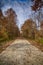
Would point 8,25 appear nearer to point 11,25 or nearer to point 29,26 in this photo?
point 11,25

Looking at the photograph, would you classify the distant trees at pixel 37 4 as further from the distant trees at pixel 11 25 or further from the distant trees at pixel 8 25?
the distant trees at pixel 11 25

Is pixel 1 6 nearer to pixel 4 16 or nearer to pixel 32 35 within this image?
pixel 4 16

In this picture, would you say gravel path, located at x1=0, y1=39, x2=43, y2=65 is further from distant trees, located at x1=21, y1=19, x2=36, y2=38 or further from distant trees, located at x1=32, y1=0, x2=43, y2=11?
distant trees, located at x1=32, y1=0, x2=43, y2=11

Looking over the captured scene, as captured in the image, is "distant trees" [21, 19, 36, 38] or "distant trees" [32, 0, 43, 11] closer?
"distant trees" [32, 0, 43, 11]

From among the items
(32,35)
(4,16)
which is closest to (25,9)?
(4,16)

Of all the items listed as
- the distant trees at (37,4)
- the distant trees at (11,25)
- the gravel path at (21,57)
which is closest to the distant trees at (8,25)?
the distant trees at (11,25)

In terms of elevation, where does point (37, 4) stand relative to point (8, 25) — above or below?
above

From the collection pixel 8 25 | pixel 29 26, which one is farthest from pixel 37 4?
pixel 29 26

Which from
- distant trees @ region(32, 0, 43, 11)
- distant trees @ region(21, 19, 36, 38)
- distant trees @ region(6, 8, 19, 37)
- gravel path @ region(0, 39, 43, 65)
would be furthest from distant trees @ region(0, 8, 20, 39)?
distant trees @ region(32, 0, 43, 11)

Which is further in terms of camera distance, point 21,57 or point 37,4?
point 21,57

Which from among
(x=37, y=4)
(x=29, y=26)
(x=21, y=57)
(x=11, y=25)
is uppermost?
(x=37, y=4)

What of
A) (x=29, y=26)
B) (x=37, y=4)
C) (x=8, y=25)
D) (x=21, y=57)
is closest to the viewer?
(x=37, y=4)

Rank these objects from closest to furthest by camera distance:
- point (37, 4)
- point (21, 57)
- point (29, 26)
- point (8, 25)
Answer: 1. point (37, 4)
2. point (21, 57)
3. point (8, 25)
4. point (29, 26)

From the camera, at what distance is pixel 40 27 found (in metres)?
8.71
